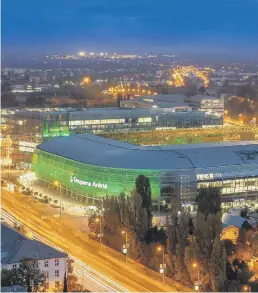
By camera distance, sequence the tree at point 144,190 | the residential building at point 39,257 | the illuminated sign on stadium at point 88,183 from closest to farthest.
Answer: the residential building at point 39,257
the tree at point 144,190
the illuminated sign on stadium at point 88,183

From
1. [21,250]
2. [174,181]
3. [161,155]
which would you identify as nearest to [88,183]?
[161,155]

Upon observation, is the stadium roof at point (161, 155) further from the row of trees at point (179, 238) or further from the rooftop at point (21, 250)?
the rooftop at point (21, 250)

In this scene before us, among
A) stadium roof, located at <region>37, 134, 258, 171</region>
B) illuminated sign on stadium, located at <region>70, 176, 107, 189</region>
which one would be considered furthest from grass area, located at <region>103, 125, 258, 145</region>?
illuminated sign on stadium, located at <region>70, 176, 107, 189</region>

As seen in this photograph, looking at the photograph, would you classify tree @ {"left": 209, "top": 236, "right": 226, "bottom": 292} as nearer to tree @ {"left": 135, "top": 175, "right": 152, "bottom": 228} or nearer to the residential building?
the residential building

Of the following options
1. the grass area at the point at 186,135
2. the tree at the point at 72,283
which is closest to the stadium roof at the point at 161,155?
the tree at the point at 72,283

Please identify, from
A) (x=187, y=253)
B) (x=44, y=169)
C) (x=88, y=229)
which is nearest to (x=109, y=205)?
(x=88, y=229)

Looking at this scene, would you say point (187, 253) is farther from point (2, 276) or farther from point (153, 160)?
point (153, 160)
